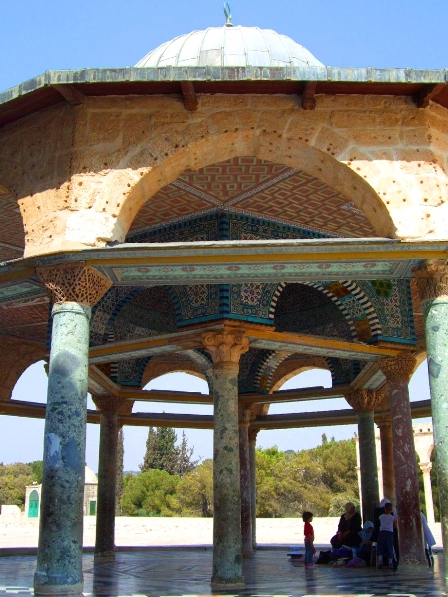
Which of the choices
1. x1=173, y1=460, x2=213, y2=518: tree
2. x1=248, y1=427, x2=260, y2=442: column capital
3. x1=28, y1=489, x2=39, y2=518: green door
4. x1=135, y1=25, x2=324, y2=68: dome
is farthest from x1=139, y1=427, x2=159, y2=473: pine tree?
x1=135, y1=25, x2=324, y2=68: dome

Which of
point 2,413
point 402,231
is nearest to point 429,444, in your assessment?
point 2,413

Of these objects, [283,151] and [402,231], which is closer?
[402,231]

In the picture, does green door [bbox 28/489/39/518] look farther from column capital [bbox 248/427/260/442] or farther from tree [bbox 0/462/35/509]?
column capital [bbox 248/427/260/442]

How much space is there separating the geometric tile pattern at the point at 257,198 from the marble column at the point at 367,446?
163 inches

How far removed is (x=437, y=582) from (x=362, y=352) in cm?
341

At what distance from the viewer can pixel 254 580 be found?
28.8 feet

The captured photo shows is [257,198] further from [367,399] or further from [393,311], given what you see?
[367,399]

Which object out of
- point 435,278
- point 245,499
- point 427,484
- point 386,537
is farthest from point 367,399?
point 427,484

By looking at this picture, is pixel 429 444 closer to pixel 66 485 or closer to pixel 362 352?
pixel 362 352

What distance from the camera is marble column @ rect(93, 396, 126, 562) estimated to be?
41.4 feet

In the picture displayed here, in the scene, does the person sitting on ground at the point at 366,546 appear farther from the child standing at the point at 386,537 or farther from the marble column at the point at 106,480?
the marble column at the point at 106,480

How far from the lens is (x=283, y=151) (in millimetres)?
6535

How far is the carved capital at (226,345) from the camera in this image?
897cm

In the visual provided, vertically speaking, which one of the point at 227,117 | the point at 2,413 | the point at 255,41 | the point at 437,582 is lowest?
the point at 437,582
